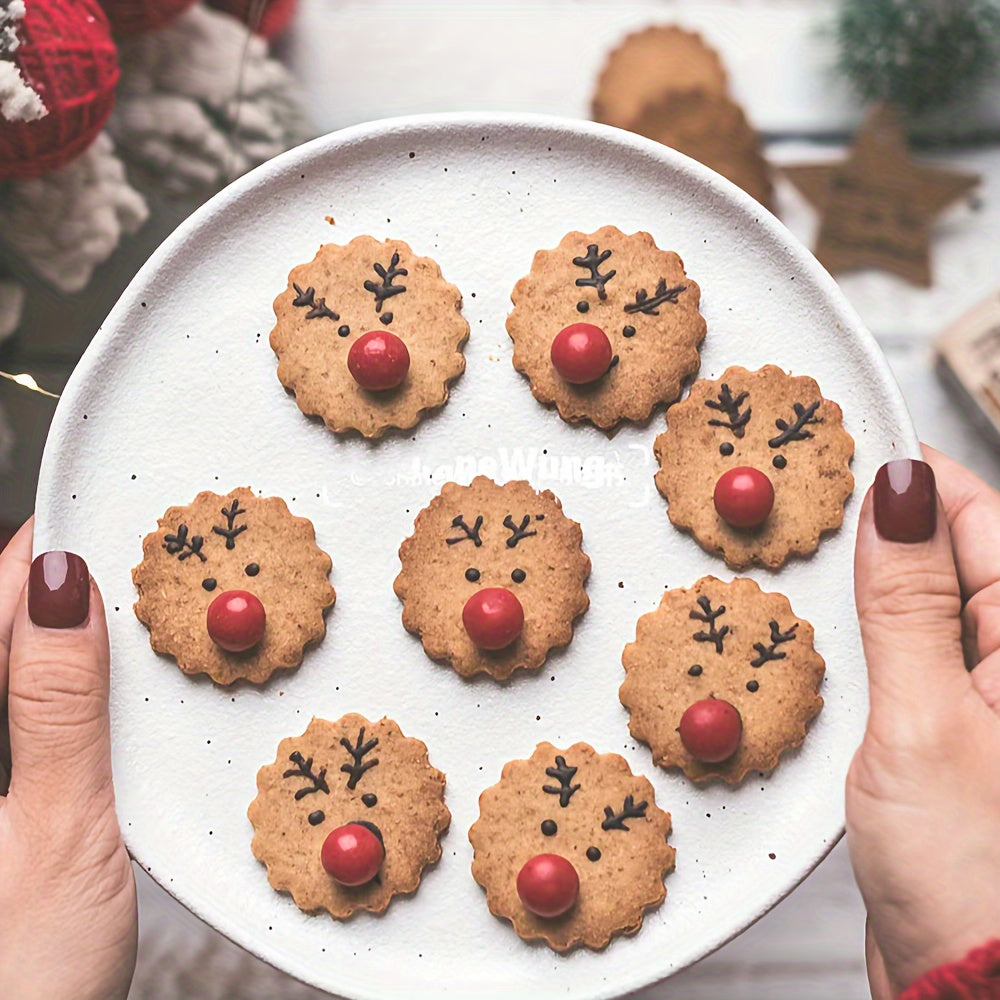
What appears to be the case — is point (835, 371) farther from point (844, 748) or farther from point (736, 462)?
point (844, 748)

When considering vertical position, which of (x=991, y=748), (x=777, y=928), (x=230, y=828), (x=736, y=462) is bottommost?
(x=777, y=928)

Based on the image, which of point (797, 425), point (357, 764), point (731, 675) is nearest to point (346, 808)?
point (357, 764)

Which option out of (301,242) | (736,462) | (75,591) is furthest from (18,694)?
(736,462)

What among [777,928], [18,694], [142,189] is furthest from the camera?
[777,928]

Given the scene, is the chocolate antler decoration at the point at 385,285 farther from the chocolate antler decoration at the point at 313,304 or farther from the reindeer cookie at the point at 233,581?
the reindeer cookie at the point at 233,581

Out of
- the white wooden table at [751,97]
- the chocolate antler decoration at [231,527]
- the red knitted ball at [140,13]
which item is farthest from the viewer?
the white wooden table at [751,97]

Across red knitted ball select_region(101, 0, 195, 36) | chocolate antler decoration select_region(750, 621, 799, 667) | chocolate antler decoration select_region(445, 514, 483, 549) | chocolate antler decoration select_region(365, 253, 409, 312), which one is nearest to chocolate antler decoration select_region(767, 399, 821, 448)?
chocolate antler decoration select_region(750, 621, 799, 667)

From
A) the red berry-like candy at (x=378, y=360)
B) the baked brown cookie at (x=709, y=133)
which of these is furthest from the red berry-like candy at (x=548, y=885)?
the baked brown cookie at (x=709, y=133)

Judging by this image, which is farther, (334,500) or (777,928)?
(777,928)
